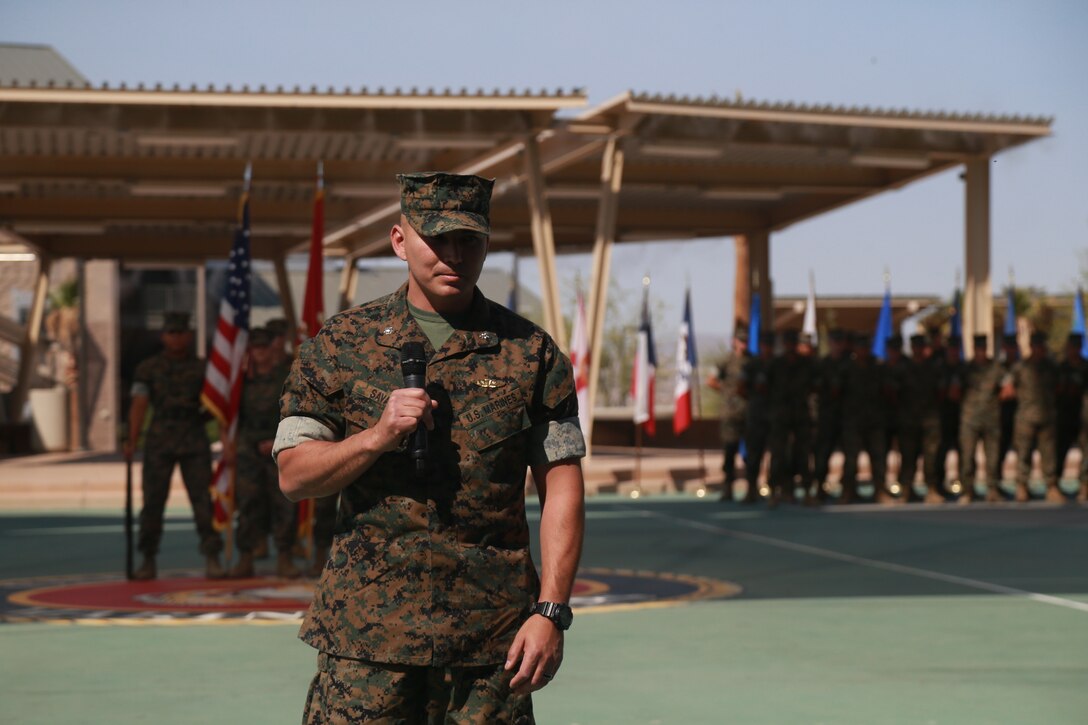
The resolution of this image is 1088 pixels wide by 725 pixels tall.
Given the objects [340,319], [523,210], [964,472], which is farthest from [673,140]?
[340,319]

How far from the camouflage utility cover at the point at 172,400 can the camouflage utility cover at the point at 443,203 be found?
345 inches

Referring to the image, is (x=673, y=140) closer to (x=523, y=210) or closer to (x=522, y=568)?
(x=523, y=210)

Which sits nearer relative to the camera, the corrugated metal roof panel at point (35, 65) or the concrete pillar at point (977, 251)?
the concrete pillar at point (977, 251)

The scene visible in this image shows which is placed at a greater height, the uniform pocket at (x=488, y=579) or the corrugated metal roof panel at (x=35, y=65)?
the corrugated metal roof panel at (x=35, y=65)

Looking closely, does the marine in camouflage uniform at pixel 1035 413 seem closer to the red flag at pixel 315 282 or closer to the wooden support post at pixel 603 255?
the wooden support post at pixel 603 255

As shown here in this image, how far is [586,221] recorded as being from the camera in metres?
34.6

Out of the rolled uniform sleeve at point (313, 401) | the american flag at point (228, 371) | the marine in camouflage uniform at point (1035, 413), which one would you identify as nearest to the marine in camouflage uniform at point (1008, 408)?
the marine in camouflage uniform at point (1035, 413)

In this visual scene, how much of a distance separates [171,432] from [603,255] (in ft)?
42.2

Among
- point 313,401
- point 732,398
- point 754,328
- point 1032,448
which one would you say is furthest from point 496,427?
point 754,328

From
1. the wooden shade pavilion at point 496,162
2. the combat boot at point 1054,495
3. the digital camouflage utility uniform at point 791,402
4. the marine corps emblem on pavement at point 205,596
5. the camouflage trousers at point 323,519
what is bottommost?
the combat boot at point 1054,495

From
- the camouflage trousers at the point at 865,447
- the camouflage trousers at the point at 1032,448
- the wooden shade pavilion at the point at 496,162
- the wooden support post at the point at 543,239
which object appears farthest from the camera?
the wooden support post at the point at 543,239

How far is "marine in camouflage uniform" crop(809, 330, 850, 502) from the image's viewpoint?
20641mm

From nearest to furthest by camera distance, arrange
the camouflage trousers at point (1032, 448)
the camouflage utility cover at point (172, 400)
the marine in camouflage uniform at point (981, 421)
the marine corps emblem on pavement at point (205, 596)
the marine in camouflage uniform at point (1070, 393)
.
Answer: the marine corps emblem on pavement at point (205, 596)
the camouflage utility cover at point (172, 400)
the camouflage trousers at point (1032, 448)
the marine in camouflage uniform at point (981, 421)
the marine in camouflage uniform at point (1070, 393)

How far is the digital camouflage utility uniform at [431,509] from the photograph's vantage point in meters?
3.67
